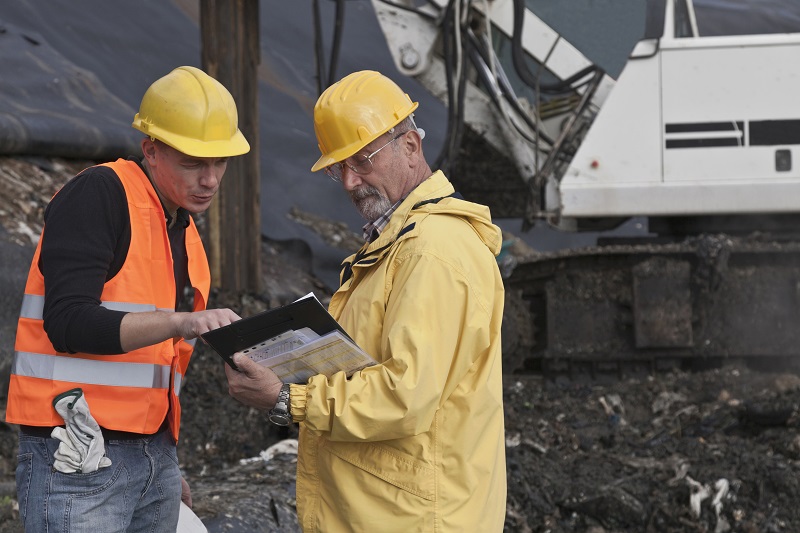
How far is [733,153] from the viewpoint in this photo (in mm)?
7531

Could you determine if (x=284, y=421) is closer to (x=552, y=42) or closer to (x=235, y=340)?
(x=235, y=340)

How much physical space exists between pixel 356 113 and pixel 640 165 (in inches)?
211

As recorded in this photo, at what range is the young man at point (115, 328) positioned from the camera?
238cm

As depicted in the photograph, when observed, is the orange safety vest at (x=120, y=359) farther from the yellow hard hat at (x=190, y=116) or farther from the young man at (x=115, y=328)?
the yellow hard hat at (x=190, y=116)

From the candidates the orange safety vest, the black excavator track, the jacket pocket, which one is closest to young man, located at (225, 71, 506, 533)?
the jacket pocket

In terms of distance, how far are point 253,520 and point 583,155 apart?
4.11 m

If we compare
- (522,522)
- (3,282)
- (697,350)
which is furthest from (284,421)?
(697,350)

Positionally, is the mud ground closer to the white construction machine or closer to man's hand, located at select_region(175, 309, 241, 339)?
the white construction machine

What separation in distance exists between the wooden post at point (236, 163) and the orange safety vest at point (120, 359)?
5.06 m

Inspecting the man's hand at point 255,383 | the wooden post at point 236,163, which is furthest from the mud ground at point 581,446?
the man's hand at point 255,383

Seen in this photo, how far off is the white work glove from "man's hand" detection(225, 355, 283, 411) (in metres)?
0.32

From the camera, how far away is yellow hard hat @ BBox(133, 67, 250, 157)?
260 cm

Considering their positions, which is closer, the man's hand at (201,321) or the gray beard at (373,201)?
the man's hand at (201,321)

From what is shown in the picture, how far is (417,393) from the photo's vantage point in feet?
7.59
